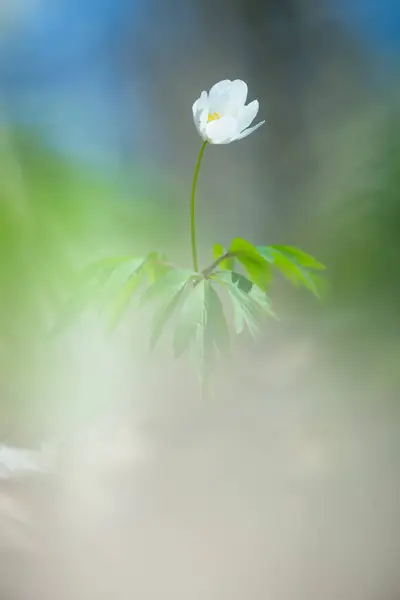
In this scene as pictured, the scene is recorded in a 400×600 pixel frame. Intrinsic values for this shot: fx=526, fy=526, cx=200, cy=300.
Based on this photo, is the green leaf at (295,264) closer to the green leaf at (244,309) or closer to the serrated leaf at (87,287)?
the green leaf at (244,309)

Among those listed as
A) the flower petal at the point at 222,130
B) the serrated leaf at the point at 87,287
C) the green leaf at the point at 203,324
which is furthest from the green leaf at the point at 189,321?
the flower petal at the point at 222,130

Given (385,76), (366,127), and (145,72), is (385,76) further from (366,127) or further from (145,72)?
(145,72)

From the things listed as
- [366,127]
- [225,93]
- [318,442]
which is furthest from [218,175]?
[318,442]

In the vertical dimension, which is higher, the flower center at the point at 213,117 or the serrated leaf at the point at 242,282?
the flower center at the point at 213,117

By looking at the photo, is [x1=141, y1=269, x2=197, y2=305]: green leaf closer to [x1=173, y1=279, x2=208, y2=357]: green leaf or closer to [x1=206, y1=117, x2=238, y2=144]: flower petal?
[x1=173, y1=279, x2=208, y2=357]: green leaf

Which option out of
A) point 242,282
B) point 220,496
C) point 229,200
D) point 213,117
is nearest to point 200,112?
point 213,117

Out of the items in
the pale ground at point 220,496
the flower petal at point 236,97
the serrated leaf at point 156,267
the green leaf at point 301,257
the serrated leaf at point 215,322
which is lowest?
the pale ground at point 220,496
